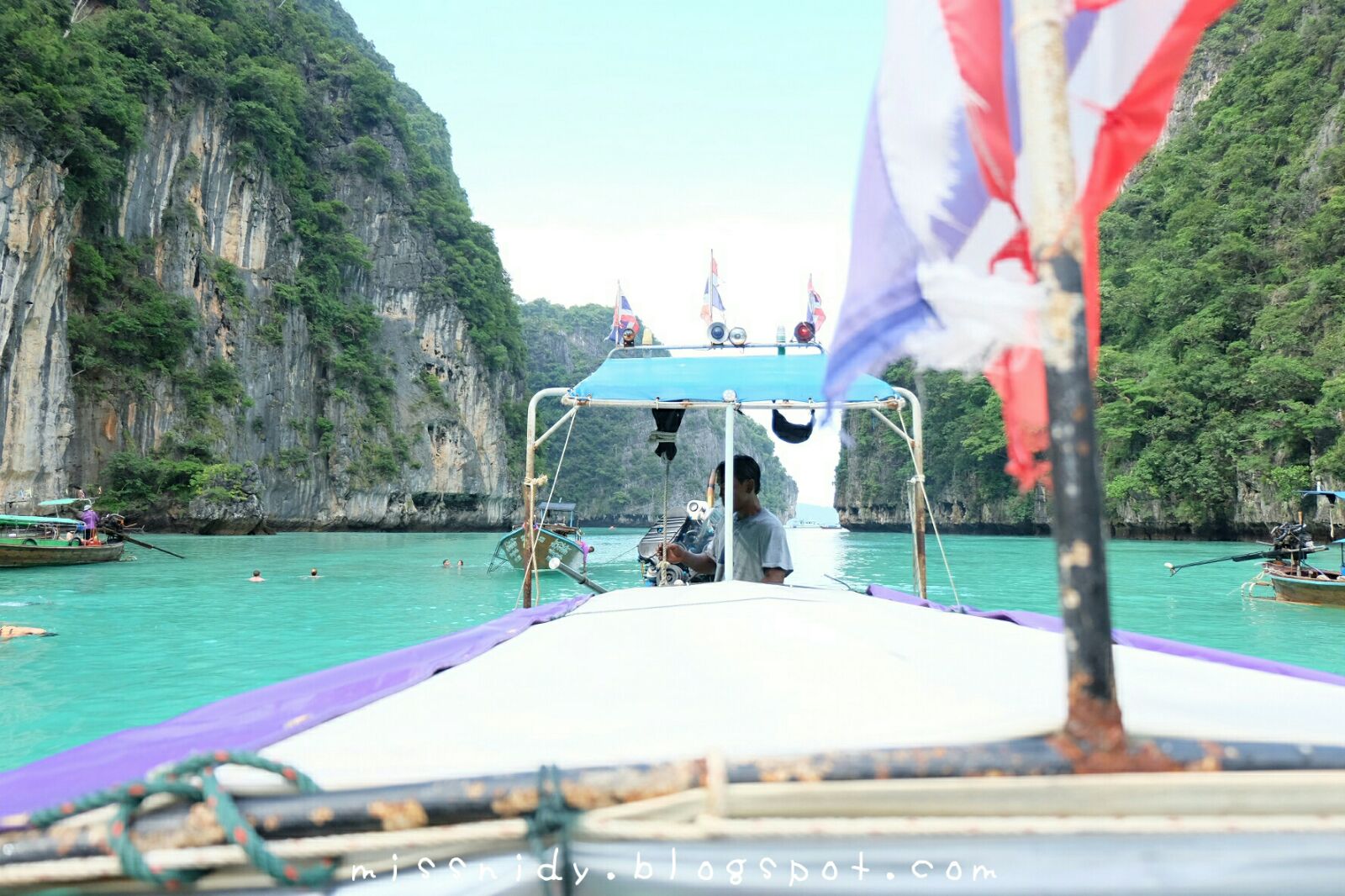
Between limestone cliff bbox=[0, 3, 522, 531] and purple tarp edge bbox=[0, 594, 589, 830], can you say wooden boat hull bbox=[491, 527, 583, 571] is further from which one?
limestone cliff bbox=[0, 3, 522, 531]

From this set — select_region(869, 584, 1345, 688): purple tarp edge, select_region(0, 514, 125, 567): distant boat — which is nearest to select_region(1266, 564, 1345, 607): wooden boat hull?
select_region(869, 584, 1345, 688): purple tarp edge

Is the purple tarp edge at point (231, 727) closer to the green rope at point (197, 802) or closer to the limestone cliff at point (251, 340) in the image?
the green rope at point (197, 802)

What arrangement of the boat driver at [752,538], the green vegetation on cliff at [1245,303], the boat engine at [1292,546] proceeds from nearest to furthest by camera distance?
the boat driver at [752,538] < the boat engine at [1292,546] < the green vegetation on cliff at [1245,303]

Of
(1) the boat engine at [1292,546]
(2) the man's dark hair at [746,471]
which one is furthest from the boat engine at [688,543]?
(1) the boat engine at [1292,546]

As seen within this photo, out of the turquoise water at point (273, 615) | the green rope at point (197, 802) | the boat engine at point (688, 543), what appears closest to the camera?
the green rope at point (197, 802)

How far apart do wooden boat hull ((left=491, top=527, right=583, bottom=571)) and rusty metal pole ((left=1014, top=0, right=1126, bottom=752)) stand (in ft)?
46.0

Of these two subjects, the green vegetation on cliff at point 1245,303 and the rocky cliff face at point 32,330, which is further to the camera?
the green vegetation on cliff at point 1245,303

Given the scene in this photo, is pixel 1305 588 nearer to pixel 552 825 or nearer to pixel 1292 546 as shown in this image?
pixel 1292 546

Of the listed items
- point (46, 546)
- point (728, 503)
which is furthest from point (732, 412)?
point (46, 546)

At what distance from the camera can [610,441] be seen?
80.1m

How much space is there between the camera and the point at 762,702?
1.27 m

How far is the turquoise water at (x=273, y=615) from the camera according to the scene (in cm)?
602

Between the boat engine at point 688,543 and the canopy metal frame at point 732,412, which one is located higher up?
the canopy metal frame at point 732,412

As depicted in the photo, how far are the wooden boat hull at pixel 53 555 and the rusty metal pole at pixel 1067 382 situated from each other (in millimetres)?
18686
